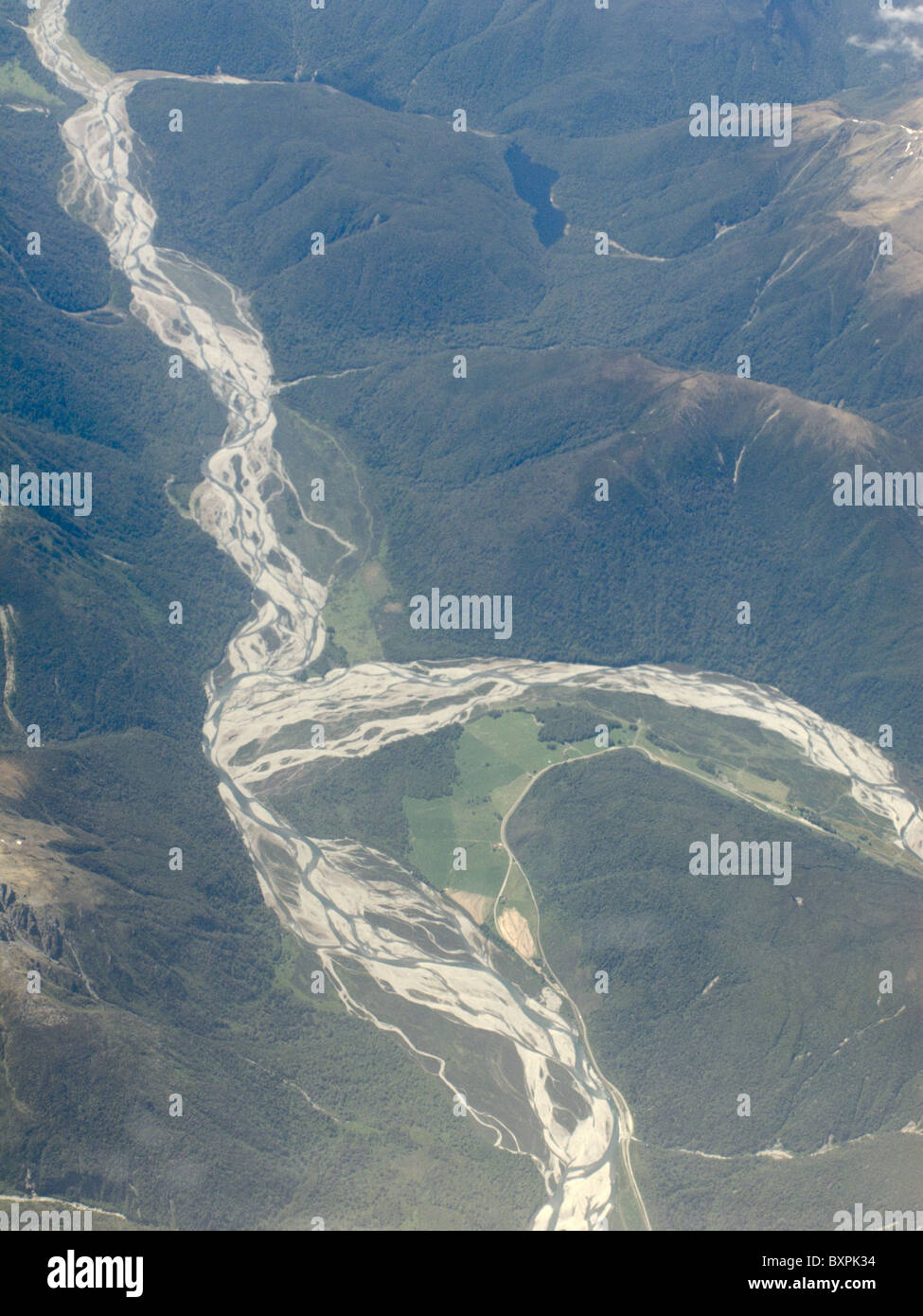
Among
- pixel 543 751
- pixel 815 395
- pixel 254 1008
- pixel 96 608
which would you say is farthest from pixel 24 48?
pixel 254 1008

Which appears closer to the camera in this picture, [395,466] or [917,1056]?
[917,1056]

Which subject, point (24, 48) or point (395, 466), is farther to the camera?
point (24, 48)

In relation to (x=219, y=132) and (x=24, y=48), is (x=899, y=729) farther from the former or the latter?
(x=24, y=48)

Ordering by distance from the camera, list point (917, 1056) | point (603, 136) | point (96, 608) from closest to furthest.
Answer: point (917, 1056), point (96, 608), point (603, 136)

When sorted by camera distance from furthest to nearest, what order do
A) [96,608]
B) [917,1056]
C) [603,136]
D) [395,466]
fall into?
1. [603,136]
2. [395,466]
3. [96,608]
4. [917,1056]

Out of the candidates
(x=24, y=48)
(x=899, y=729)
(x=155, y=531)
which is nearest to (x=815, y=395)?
(x=899, y=729)

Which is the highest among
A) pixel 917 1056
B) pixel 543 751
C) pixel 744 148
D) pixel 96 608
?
pixel 744 148

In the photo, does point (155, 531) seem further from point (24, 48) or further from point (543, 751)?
point (24, 48)

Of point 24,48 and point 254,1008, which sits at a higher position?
point 24,48

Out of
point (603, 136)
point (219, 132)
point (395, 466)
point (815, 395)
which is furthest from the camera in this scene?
point (603, 136)
